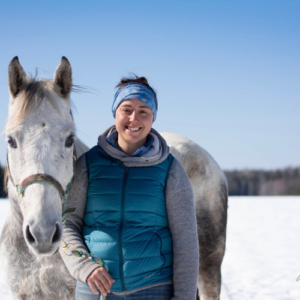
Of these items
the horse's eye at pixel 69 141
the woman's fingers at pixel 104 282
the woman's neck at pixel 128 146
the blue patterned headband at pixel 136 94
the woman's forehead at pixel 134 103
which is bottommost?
the woman's fingers at pixel 104 282

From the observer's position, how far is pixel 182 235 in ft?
5.60

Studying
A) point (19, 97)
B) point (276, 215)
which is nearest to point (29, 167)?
point (19, 97)

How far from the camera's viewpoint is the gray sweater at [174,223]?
167 cm

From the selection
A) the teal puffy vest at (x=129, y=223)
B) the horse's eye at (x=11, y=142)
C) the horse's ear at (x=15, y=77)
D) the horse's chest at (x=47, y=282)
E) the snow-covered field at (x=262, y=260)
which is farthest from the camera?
the snow-covered field at (x=262, y=260)

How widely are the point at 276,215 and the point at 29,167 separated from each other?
15201 mm

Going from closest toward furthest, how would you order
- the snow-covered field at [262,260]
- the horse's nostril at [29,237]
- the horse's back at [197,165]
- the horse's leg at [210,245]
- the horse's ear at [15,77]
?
the horse's nostril at [29,237], the horse's ear at [15,77], the horse's leg at [210,245], the horse's back at [197,165], the snow-covered field at [262,260]

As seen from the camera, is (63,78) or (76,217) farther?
(63,78)

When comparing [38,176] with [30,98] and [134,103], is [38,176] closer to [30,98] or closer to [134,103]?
[30,98]

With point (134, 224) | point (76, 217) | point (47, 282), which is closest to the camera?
point (134, 224)

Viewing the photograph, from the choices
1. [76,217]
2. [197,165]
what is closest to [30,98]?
[76,217]

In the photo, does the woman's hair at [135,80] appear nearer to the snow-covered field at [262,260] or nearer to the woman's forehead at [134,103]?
the woman's forehead at [134,103]

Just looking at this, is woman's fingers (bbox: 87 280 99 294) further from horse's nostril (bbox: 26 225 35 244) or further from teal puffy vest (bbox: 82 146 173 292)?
horse's nostril (bbox: 26 225 35 244)

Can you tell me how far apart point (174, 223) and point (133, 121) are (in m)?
0.61

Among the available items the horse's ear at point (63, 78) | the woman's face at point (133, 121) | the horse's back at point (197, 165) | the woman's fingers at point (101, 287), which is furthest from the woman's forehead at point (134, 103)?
the horse's back at point (197, 165)
